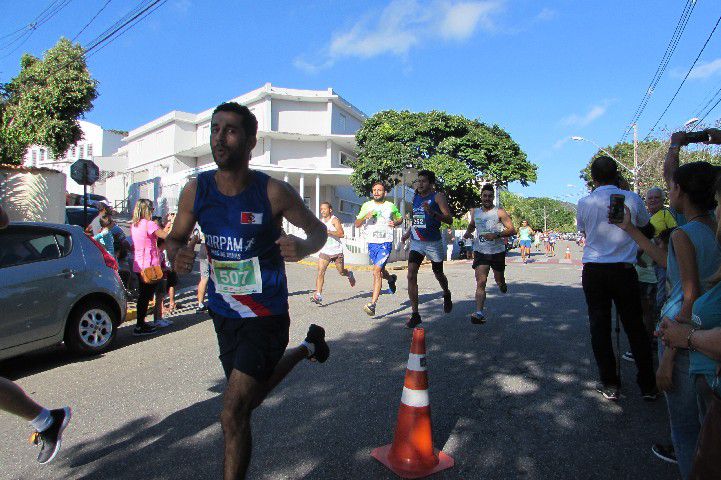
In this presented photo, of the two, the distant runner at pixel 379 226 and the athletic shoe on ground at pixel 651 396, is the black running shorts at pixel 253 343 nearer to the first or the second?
the athletic shoe on ground at pixel 651 396

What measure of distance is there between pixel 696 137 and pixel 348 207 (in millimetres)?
35647

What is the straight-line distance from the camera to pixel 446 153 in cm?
2894

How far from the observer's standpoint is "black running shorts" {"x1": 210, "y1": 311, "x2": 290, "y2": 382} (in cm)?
262

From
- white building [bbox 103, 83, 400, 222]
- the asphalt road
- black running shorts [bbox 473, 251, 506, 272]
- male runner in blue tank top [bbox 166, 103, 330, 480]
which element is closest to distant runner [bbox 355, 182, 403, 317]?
black running shorts [bbox 473, 251, 506, 272]

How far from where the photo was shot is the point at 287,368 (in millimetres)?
3094

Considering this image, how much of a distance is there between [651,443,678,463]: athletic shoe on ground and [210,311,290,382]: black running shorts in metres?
2.43

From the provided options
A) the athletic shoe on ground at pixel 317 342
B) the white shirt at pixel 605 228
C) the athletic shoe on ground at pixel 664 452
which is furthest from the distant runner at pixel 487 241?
the athletic shoe on ground at pixel 317 342

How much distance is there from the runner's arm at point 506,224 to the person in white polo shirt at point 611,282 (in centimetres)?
291

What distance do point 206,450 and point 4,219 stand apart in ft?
6.01

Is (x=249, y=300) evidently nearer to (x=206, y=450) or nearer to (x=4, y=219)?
(x=206, y=450)

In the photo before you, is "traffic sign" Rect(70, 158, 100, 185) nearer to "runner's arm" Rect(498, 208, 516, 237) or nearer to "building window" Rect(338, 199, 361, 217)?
"runner's arm" Rect(498, 208, 516, 237)

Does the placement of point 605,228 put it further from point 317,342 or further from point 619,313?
point 317,342

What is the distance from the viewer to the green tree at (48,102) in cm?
2580

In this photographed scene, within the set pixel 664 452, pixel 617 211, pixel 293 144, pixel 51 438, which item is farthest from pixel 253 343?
pixel 293 144
